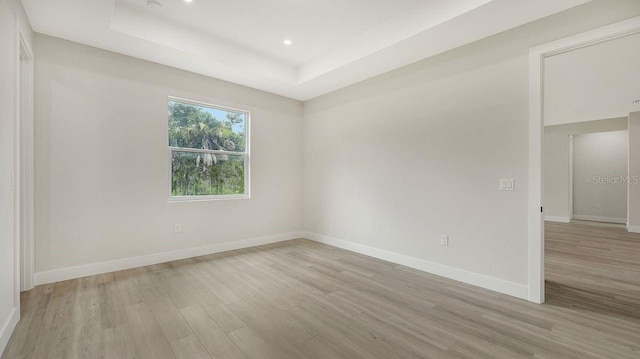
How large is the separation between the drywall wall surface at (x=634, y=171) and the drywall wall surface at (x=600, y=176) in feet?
3.93

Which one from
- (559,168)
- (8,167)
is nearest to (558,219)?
(559,168)

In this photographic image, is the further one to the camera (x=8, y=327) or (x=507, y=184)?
(x=507, y=184)

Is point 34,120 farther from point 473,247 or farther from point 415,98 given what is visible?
point 473,247

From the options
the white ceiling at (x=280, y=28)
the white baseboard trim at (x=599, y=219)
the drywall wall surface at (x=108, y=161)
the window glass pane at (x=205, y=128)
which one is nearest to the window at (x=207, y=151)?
the window glass pane at (x=205, y=128)

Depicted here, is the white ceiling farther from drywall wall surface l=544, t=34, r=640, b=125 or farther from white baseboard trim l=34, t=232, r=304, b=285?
white baseboard trim l=34, t=232, r=304, b=285

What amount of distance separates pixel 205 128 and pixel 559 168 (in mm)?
9131

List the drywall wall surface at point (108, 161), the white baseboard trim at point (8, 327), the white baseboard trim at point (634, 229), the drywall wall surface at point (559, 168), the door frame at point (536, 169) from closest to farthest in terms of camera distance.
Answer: the white baseboard trim at point (8, 327), the door frame at point (536, 169), the drywall wall surface at point (108, 161), the white baseboard trim at point (634, 229), the drywall wall surface at point (559, 168)

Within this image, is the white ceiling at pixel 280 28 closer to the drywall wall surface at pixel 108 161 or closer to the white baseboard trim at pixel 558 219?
the drywall wall surface at pixel 108 161

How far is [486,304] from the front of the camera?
8.29 feet

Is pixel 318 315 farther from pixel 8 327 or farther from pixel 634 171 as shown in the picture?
pixel 634 171

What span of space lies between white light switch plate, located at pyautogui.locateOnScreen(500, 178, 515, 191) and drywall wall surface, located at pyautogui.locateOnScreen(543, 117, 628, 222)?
6.52 meters

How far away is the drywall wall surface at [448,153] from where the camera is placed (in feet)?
8.92

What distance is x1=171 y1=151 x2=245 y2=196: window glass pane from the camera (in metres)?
3.91

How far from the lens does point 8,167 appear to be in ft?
6.52
